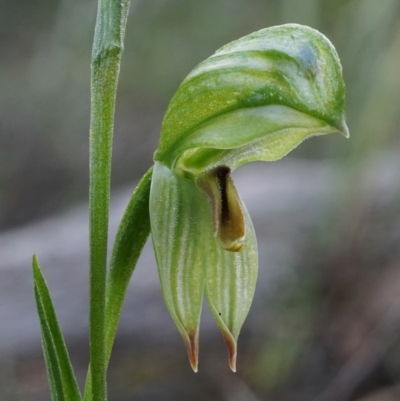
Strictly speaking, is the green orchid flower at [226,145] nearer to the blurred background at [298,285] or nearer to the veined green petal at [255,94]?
the veined green petal at [255,94]

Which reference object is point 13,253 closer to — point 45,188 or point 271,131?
point 45,188

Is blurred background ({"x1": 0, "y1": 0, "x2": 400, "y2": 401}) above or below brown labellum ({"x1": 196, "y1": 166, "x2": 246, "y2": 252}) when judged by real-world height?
below

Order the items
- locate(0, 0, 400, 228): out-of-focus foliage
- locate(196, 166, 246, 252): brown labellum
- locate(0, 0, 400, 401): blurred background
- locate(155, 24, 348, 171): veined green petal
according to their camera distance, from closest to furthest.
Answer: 1. locate(155, 24, 348, 171): veined green petal
2. locate(196, 166, 246, 252): brown labellum
3. locate(0, 0, 400, 401): blurred background
4. locate(0, 0, 400, 228): out-of-focus foliage

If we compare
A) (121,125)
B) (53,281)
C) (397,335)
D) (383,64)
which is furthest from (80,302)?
(121,125)

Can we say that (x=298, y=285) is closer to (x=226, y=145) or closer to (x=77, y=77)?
(x=226, y=145)

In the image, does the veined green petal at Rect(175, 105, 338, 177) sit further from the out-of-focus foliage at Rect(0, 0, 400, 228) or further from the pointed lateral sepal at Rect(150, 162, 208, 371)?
the out-of-focus foliage at Rect(0, 0, 400, 228)

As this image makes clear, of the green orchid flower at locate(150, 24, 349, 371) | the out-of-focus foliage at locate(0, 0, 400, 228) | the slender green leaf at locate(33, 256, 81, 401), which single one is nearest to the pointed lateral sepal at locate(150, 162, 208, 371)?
the green orchid flower at locate(150, 24, 349, 371)

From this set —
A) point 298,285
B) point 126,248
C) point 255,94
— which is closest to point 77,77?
point 298,285

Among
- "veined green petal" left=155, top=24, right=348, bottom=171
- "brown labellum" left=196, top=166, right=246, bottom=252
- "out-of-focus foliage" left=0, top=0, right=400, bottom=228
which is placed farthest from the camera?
"out-of-focus foliage" left=0, top=0, right=400, bottom=228
